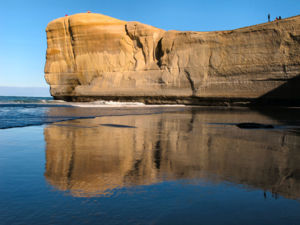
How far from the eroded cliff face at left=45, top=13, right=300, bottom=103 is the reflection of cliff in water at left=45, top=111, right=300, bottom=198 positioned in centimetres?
1524

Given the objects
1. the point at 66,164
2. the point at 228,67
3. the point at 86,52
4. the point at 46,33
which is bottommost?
→ the point at 66,164

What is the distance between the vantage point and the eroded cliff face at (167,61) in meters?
18.9

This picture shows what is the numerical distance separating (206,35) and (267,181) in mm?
20916

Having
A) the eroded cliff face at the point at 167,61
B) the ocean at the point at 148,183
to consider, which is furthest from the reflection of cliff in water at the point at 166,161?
the eroded cliff face at the point at 167,61

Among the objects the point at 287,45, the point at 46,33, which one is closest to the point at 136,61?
the point at 46,33

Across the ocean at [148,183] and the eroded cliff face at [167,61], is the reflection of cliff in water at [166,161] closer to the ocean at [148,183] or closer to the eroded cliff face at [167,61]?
the ocean at [148,183]

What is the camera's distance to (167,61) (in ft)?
77.2

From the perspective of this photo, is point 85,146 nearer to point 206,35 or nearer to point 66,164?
point 66,164

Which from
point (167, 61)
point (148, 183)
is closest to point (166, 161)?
point (148, 183)

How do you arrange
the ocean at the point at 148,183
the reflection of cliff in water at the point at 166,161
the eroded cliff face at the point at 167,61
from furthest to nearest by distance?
the eroded cliff face at the point at 167,61, the reflection of cliff in water at the point at 166,161, the ocean at the point at 148,183

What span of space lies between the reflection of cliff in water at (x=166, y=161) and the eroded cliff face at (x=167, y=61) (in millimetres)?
15240

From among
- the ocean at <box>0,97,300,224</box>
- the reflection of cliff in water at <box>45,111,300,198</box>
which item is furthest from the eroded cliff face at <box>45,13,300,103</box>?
the ocean at <box>0,97,300,224</box>

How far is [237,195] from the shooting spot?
6.89ft

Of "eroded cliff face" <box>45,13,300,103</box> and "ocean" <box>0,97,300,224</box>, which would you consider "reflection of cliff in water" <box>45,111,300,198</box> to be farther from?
"eroded cliff face" <box>45,13,300,103</box>
